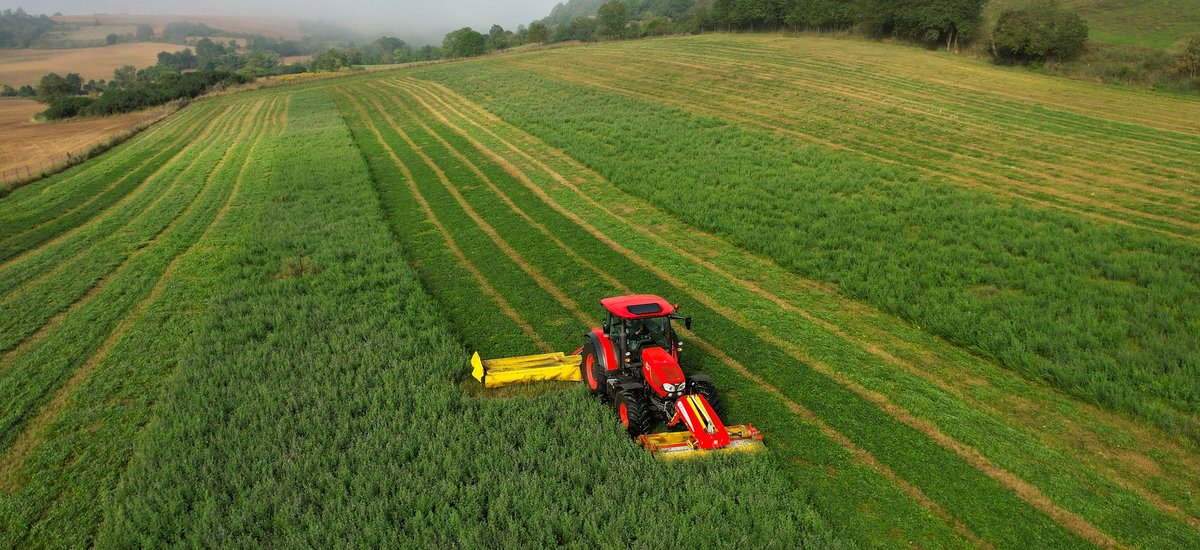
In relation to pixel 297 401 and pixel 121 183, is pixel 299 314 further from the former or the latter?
pixel 121 183

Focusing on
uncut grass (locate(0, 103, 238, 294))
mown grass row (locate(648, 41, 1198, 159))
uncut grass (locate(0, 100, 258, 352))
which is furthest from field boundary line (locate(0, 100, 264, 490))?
mown grass row (locate(648, 41, 1198, 159))

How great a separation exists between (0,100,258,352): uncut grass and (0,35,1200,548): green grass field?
0.50ft

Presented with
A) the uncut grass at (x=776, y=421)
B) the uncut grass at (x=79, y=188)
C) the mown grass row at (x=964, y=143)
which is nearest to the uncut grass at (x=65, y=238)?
the uncut grass at (x=79, y=188)

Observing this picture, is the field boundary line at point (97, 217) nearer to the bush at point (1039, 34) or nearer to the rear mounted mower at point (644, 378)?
the rear mounted mower at point (644, 378)

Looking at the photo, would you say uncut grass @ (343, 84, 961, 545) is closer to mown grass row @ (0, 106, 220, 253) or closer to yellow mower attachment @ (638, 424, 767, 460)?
yellow mower attachment @ (638, 424, 767, 460)

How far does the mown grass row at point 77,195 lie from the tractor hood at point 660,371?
75.3 feet

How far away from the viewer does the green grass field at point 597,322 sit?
8.02 meters

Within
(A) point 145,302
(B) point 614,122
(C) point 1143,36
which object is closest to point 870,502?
(A) point 145,302

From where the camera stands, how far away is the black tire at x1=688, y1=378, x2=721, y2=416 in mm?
9539

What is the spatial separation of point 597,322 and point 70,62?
613ft

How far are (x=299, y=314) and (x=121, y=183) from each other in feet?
84.9

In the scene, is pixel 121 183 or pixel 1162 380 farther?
pixel 121 183

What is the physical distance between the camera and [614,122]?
35.9 metres

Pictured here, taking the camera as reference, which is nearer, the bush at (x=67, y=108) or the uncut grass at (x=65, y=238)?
the uncut grass at (x=65, y=238)
